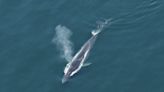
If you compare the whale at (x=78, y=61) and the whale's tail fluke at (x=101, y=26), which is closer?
the whale at (x=78, y=61)

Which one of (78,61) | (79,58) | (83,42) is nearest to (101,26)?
(83,42)

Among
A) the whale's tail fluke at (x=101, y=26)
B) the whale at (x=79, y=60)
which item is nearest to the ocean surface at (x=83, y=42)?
the whale's tail fluke at (x=101, y=26)

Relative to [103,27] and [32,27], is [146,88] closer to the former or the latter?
[103,27]

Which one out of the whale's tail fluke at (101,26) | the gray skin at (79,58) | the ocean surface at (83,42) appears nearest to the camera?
the ocean surface at (83,42)

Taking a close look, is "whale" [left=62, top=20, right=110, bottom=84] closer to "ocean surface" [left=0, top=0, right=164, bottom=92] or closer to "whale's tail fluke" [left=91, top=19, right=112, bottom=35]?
"whale's tail fluke" [left=91, top=19, right=112, bottom=35]

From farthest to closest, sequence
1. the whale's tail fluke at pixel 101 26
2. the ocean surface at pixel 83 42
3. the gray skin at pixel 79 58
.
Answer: the whale's tail fluke at pixel 101 26, the gray skin at pixel 79 58, the ocean surface at pixel 83 42

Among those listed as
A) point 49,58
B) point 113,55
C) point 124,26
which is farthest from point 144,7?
point 49,58

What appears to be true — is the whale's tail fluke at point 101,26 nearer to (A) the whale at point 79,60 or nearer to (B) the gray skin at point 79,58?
(A) the whale at point 79,60
